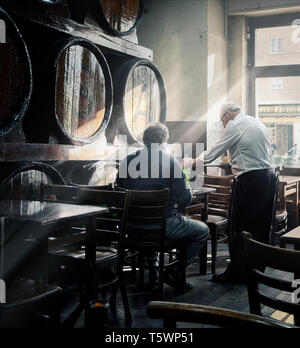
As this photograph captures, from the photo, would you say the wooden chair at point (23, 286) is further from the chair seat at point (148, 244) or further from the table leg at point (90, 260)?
the chair seat at point (148, 244)

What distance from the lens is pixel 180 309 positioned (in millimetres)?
1071

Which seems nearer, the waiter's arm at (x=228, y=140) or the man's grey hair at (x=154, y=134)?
the man's grey hair at (x=154, y=134)

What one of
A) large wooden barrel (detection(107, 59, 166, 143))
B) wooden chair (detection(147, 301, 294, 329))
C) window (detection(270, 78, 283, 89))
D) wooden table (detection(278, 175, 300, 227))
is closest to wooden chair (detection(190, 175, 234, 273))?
large wooden barrel (detection(107, 59, 166, 143))

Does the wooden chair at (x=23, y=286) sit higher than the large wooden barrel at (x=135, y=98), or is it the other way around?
the large wooden barrel at (x=135, y=98)

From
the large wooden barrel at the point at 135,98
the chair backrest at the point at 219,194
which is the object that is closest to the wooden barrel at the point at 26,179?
the large wooden barrel at the point at 135,98

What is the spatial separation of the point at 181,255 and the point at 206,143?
263cm

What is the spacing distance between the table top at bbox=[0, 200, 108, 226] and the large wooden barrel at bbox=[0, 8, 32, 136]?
47 centimetres

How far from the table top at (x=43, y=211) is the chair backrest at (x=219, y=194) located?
6.94 ft

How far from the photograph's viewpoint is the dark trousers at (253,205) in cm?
389

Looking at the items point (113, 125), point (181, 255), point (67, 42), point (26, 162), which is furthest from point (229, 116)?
point (26, 162)

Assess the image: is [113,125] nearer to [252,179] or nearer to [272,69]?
[252,179]

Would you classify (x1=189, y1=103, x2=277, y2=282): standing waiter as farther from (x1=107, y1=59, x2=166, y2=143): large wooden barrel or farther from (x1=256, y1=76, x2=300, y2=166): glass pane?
(x1=256, y1=76, x2=300, y2=166): glass pane

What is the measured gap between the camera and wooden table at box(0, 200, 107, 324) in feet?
7.32

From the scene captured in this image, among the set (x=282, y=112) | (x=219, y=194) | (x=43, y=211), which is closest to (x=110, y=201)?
(x=43, y=211)
